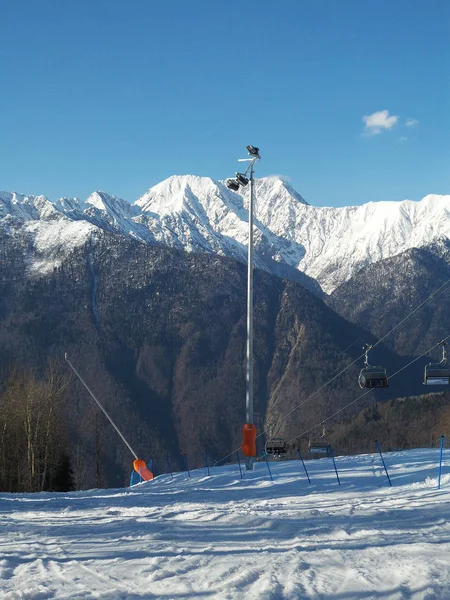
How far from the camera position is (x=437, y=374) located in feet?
71.6

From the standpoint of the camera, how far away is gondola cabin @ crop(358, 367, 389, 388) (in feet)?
78.3

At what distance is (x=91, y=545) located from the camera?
1027 centimetres

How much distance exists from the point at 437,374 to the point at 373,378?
278 cm

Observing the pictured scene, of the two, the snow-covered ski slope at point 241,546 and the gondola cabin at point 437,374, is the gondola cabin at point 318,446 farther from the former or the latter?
the snow-covered ski slope at point 241,546

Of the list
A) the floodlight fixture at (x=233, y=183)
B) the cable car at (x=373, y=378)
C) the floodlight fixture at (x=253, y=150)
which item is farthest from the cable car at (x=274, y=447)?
the floodlight fixture at (x=253, y=150)

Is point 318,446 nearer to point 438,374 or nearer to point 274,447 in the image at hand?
point 274,447

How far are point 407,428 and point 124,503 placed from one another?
168 m

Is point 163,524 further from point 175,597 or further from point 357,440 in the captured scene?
point 357,440

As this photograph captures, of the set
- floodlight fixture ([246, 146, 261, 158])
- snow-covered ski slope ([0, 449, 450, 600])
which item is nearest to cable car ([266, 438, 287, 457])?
floodlight fixture ([246, 146, 261, 158])

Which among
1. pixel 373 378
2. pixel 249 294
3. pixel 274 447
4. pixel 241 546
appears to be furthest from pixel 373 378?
pixel 241 546

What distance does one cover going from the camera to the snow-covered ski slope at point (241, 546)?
7547 mm

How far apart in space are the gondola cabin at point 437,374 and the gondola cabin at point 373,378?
206cm

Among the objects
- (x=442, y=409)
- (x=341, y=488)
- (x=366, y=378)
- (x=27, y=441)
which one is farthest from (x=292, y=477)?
(x=442, y=409)

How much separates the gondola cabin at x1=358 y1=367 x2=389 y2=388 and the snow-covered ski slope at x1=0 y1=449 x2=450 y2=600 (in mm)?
7369
